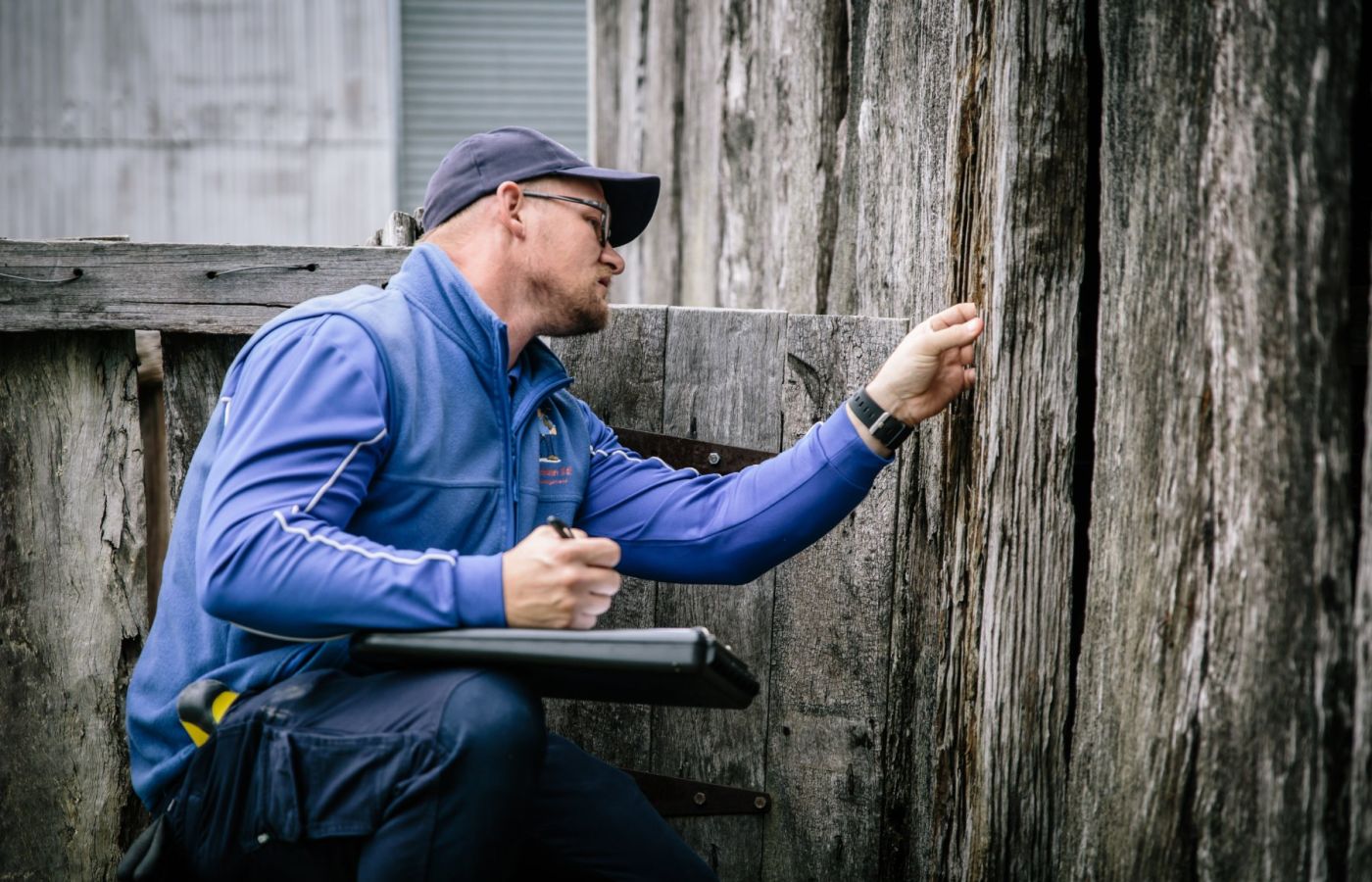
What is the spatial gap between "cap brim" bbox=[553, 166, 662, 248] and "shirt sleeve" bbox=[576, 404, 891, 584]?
17.3 inches

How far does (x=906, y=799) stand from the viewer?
9.47 feet

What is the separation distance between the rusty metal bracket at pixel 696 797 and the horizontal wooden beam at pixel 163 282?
1.34 metres

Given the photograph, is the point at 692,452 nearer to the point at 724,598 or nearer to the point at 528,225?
the point at 724,598

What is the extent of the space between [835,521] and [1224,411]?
0.90 metres

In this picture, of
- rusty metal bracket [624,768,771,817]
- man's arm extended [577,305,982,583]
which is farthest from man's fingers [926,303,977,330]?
rusty metal bracket [624,768,771,817]

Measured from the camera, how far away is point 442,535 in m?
2.29

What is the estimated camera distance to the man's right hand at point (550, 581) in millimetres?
1991

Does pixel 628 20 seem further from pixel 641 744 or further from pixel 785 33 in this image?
pixel 641 744

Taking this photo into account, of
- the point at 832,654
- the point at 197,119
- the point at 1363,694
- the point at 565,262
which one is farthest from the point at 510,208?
the point at 197,119

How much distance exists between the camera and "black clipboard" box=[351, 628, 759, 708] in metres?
1.93

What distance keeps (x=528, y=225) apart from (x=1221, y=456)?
1.41 m

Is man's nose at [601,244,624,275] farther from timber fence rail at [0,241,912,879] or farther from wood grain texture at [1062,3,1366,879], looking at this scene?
wood grain texture at [1062,3,1366,879]

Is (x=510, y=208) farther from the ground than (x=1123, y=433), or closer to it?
farther from the ground

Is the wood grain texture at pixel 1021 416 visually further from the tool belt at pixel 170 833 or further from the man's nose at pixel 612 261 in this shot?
the tool belt at pixel 170 833
